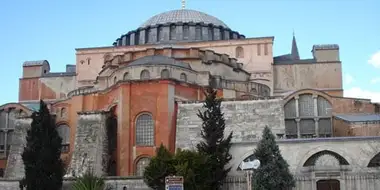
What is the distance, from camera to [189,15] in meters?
48.9

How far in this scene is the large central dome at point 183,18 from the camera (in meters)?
47.8

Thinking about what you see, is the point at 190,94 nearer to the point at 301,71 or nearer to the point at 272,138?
the point at 272,138

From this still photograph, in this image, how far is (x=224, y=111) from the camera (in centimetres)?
3122

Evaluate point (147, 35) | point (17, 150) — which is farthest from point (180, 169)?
point (147, 35)

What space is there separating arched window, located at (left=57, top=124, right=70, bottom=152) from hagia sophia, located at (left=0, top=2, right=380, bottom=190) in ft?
0.22

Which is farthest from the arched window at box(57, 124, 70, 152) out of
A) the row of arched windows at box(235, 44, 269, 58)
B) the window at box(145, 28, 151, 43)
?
the row of arched windows at box(235, 44, 269, 58)

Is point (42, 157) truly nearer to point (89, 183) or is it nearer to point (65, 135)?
point (89, 183)

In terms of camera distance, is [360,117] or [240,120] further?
[360,117]

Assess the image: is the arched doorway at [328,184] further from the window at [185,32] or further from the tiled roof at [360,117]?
the window at [185,32]

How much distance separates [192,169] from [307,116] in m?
12.7

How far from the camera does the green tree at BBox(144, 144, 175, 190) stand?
24625 millimetres

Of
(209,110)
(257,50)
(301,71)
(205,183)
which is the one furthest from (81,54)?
(205,183)

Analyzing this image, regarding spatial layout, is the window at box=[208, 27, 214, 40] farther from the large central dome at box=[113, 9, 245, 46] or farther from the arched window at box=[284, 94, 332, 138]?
the arched window at box=[284, 94, 332, 138]

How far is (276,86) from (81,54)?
15520mm
